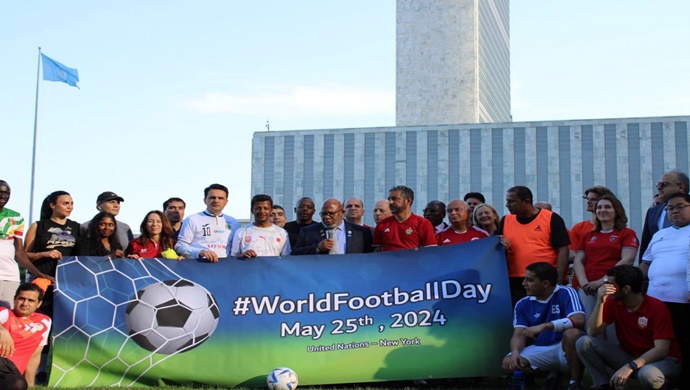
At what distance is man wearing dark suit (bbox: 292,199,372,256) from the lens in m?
8.84

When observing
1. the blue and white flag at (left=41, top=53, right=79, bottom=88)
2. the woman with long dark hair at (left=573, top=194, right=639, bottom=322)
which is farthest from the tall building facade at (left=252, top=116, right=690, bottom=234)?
the woman with long dark hair at (left=573, top=194, right=639, bottom=322)

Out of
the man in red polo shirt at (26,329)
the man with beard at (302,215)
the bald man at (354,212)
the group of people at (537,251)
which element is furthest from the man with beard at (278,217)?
the man in red polo shirt at (26,329)

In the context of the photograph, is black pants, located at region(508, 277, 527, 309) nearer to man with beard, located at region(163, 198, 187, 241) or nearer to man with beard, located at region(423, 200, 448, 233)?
man with beard, located at region(423, 200, 448, 233)

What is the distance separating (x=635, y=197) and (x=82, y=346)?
7869 cm

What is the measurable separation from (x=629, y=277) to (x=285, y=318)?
10.8 ft

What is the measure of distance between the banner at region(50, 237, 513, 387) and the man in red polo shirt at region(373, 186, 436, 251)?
360 millimetres

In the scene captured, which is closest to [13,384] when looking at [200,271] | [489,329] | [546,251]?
[200,271]

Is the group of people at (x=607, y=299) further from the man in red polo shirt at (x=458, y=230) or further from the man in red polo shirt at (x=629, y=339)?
the man in red polo shirt at (x=458, y=230)

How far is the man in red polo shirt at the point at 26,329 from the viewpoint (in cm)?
768

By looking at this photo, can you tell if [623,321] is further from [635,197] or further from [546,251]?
[635,197]

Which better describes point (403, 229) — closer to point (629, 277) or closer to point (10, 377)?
point (629, 277)

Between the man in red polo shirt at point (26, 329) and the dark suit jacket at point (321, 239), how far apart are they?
2.63m

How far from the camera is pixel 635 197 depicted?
80.6m

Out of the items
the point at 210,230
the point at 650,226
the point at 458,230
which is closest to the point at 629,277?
the point at 650,226
